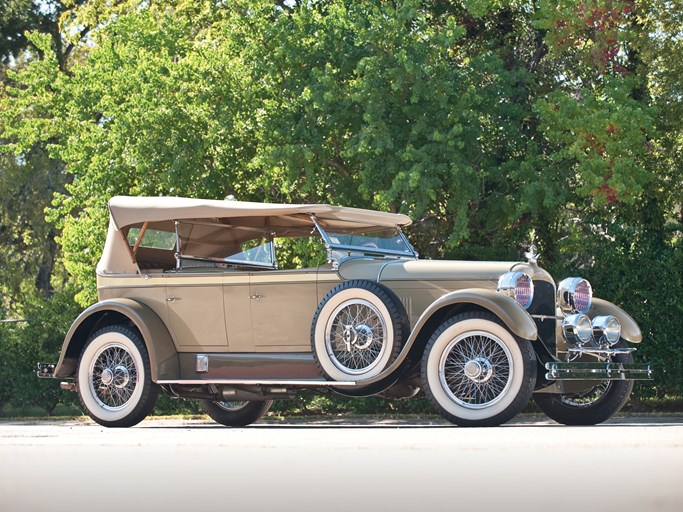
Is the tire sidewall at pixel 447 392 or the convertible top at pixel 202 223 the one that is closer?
the tire sidewall at pixel 447 392

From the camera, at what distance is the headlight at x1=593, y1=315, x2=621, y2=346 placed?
895 centimetres

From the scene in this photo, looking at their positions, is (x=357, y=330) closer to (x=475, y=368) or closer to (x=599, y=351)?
(x=475, y=368)

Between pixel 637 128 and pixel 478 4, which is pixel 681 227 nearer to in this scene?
pixel 637 128

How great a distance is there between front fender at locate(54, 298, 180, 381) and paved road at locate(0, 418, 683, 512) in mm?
4381

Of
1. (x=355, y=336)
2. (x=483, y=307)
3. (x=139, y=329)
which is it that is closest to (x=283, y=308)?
(x=355, y=336)

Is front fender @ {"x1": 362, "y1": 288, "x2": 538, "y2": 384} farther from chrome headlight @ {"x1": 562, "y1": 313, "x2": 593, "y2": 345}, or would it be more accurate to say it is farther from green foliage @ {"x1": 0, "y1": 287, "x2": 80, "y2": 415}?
green foliage @ {"x1": 0, "y1": 287, "x2": 80, "y2": 415}

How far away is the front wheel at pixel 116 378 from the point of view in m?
9.69

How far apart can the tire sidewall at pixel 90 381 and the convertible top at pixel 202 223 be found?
0.81 meters

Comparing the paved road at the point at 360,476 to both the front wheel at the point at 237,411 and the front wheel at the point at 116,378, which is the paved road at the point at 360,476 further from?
the front wheel at the point at 237,411

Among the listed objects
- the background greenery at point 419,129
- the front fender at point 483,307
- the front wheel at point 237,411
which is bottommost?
the front wheel at point 237,411

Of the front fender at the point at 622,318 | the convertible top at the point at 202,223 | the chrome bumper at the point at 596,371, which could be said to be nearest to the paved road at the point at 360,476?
the chrome bumper at the point at 596,371

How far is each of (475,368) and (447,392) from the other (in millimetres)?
286

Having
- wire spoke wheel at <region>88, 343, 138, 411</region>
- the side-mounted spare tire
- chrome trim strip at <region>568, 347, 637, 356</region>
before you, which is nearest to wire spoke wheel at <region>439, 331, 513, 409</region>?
the side-mounted spare tire

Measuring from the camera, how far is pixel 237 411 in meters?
11.4
